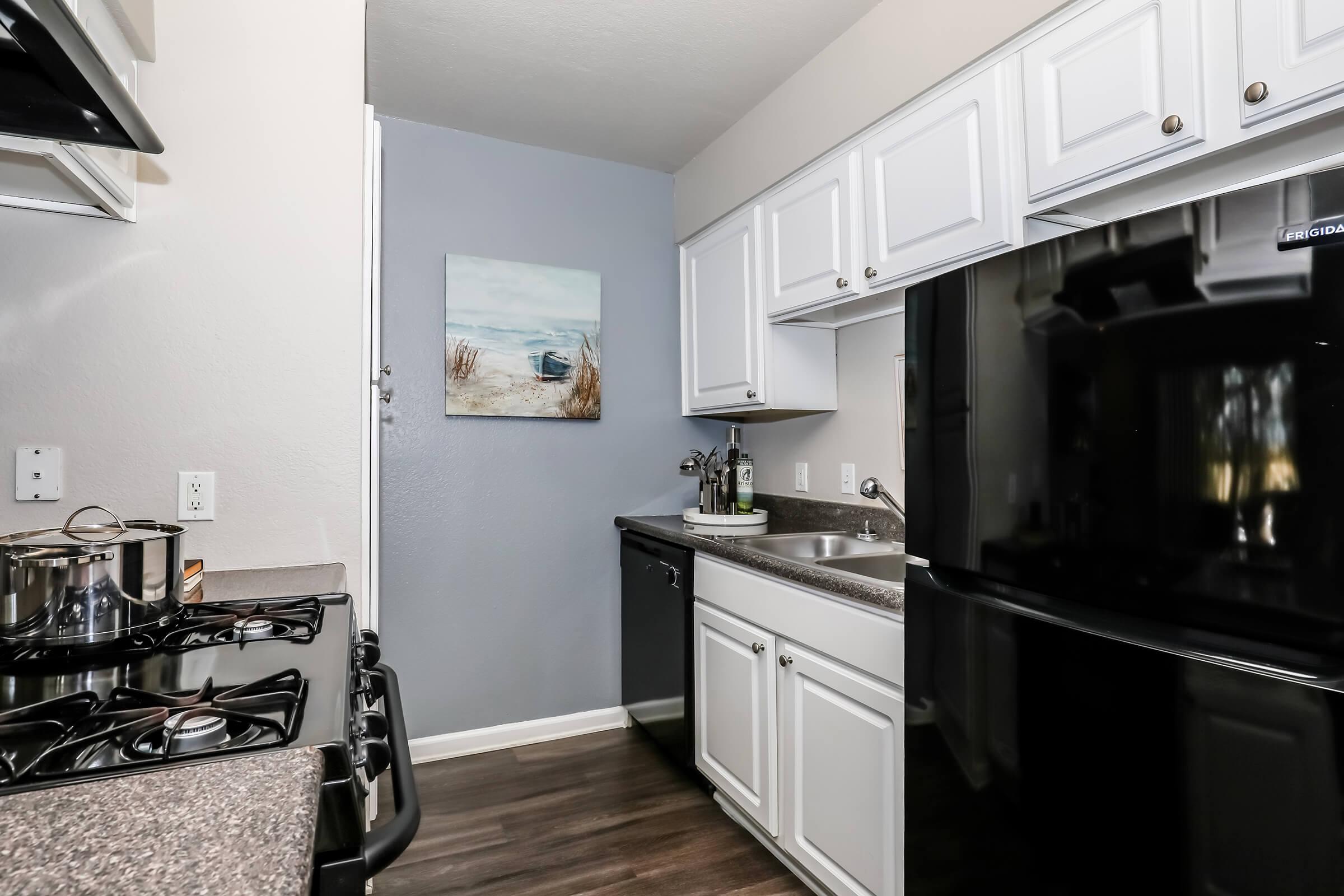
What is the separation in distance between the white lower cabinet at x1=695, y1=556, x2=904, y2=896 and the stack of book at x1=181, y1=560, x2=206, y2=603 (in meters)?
1.30

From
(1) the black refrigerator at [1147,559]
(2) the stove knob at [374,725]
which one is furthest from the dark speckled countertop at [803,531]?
(2) the stove knob at [374,725]

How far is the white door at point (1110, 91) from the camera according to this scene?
1.25 meters

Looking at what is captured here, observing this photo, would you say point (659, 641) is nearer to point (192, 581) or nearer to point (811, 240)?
point (811, 240)

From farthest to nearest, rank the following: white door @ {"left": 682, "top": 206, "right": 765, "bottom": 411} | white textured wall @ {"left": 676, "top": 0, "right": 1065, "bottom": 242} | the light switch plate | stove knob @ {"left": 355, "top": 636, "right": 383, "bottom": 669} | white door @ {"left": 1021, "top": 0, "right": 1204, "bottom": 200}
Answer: white door @ {"left": 682, "top": 206, "right": 765, "bottom": 411}, white textured wall @ {"left": 676, "top": 0, "right": 1065, "bottom": 242}, the light switch plate, white door @ {"left": 1021, "top": 0, "right": 1204, "bottom": 200}, stove knob @ {"left": 355, "top": 636, "right": 383, "bottom": 669}

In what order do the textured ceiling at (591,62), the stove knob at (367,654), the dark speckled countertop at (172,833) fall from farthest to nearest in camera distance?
the textured ceiling at (591,62), the stove knob at (367,654), the dark speckled countertop at (172,833)

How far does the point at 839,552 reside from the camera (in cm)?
243

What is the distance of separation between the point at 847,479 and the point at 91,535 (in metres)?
2.09

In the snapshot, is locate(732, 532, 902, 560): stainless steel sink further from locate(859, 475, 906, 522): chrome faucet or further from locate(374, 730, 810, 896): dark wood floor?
locate(374, 730, 810, 896): dark wood floor

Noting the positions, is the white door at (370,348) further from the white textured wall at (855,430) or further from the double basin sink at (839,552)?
the white textured wall at (855,430)

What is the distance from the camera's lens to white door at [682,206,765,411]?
257cm

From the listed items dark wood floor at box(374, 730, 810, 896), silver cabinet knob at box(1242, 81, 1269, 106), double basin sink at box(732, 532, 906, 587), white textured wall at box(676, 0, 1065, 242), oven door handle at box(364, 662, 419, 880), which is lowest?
dark wood floor at box(374, 730, 810, 896)

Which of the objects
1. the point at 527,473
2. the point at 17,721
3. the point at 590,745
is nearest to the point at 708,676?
the point at 590,745

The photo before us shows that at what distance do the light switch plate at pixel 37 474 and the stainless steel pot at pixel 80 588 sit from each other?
19.9 inches

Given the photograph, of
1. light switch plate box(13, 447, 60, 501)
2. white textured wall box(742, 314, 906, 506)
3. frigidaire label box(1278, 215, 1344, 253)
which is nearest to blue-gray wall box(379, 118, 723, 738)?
white textured wall box(742, 314, 906, 506)
